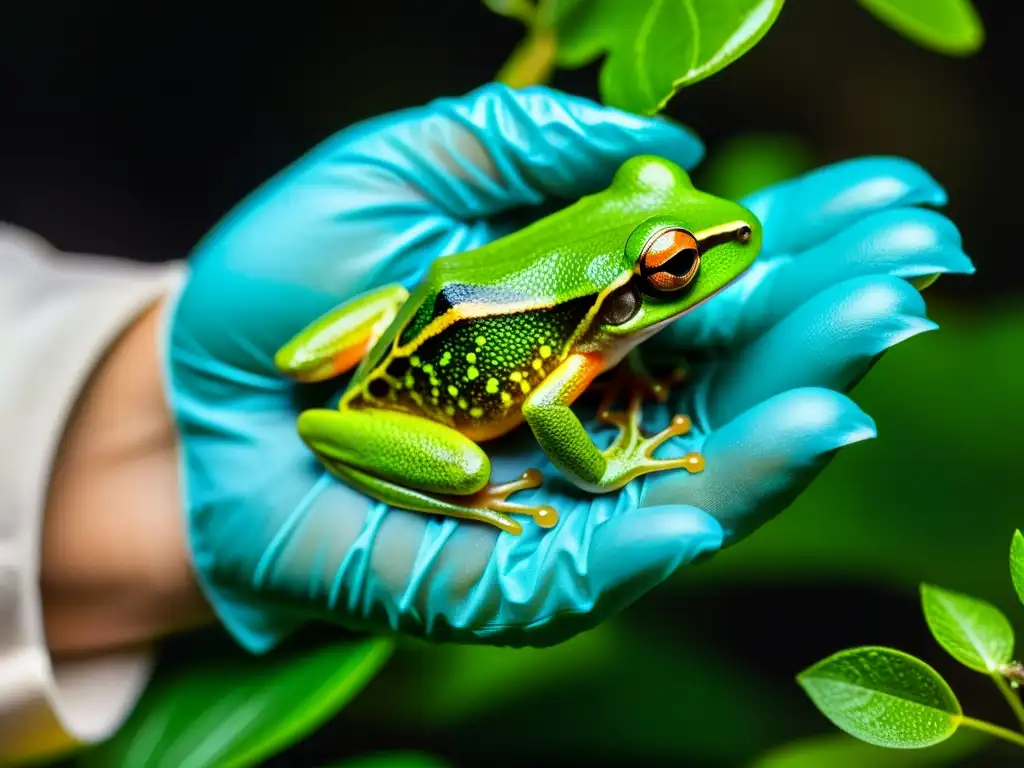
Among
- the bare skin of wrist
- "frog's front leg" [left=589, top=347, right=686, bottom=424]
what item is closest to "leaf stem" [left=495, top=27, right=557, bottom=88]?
"frog's front leg" [left=589, top=347, right=686, bottom=424]

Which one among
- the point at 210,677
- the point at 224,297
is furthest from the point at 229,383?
the point at 210,677

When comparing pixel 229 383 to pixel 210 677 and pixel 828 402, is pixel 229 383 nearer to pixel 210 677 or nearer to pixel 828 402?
pixel 210 677

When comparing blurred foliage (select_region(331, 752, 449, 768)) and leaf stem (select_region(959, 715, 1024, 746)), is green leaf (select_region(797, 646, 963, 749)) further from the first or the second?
blurred foliage (select_region(331, 752, 449, 768))

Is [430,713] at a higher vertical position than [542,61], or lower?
lower

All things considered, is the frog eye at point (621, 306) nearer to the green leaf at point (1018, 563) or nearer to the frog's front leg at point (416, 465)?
the frog's front leg at point (416, 465)

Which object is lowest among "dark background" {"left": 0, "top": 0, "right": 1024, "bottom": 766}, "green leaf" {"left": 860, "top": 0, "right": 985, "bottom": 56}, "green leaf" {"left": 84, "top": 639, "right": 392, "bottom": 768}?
"green leaf" {"left": 84, "top": 639, "right": 392, "bottom": 768}
